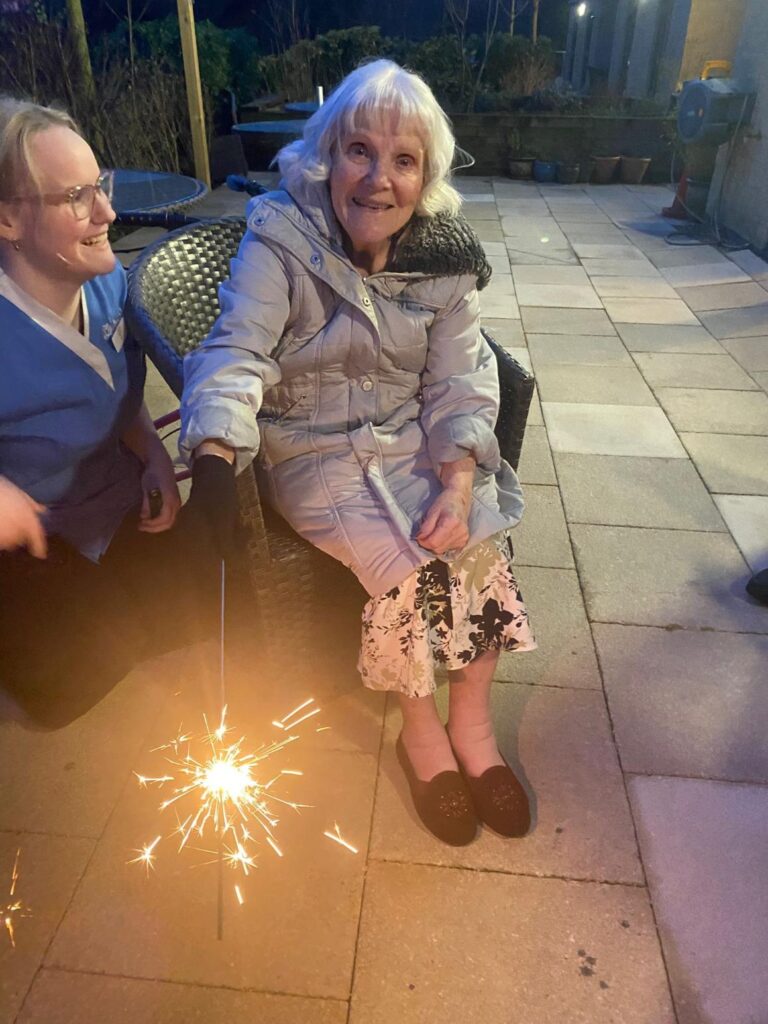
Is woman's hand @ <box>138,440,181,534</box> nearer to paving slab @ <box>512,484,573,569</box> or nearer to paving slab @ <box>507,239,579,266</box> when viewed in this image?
paving slab @ <box>512,484,573,569</box>

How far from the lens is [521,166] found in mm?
10445

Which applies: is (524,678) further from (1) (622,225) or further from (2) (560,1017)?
(1) (622,225)

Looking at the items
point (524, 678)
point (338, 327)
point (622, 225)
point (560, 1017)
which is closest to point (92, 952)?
point (560, 1017)

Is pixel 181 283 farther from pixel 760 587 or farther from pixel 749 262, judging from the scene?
pixel 749 262

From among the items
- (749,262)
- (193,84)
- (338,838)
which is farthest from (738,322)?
(193,84)

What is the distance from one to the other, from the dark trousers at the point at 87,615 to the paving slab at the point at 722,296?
4.82 m

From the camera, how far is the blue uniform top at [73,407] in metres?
1.60

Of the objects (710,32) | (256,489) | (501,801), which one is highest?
(710,32)

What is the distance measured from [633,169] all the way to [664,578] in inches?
364

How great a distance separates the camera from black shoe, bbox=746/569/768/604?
256cm

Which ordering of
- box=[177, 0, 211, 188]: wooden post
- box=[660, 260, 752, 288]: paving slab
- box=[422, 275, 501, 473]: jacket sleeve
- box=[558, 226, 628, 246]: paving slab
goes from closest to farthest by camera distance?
box=[422, 275, 501, 473]: jacket sleeve < box=[660, 260, 752, 288]: paving slab < box=[558, 226, 628, 246]: paving slab < box=[177, 0, 211, 188]: wooden post

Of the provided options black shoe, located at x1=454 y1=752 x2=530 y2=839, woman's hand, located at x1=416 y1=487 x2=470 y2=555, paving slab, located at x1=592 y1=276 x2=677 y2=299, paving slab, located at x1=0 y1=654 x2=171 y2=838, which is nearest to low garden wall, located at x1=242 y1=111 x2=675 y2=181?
paving slab, located at x1=592 y1=276 x2=677 y2=299

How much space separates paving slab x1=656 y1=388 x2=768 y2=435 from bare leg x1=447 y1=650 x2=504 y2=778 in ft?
7.77

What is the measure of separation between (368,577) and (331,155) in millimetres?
1004
